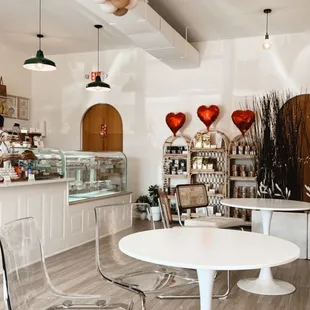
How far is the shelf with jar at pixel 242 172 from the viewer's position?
250 inches

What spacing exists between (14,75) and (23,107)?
0.64 m

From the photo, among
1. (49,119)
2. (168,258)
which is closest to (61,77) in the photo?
(49,119)

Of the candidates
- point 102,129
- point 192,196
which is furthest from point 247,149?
point 102,129

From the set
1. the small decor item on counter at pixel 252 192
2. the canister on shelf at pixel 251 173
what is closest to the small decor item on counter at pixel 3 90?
the canister on shelf at pixel 251 173

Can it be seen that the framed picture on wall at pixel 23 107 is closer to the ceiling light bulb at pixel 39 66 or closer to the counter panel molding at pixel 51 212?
the ceiling light bulb at pixel 39 66

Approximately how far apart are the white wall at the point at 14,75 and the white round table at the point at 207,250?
19.3 feet

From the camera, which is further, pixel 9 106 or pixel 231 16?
pixel 9 106

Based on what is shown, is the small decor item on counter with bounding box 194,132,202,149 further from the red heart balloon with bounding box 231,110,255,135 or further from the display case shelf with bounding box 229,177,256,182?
the display case shelf with bounding box 229,177,256,182

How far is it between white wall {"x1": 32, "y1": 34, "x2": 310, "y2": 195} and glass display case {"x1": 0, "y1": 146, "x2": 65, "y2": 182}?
8.78 ft

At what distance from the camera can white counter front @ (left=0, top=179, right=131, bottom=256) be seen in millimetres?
3904

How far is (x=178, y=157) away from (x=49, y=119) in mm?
2862

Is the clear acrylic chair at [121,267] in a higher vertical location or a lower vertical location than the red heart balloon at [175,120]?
lower

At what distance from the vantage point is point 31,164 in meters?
4.38

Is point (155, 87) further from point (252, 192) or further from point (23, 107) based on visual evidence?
point (23, 107)
